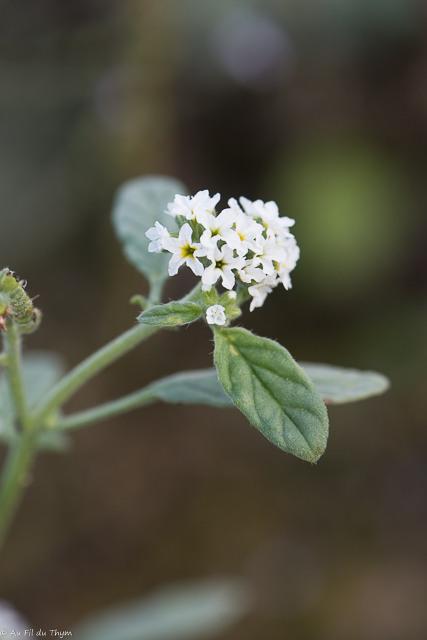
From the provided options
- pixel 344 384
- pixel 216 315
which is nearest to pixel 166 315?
pixel 216 315

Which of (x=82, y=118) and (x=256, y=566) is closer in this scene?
(x=256, y=566)

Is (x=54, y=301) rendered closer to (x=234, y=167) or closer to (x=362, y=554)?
(x=234, y=167)

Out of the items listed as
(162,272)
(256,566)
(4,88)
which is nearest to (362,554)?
(256,566)

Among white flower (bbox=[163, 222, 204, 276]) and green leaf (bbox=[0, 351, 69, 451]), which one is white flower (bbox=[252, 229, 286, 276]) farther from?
green leaf (bbox=[0, 351, 69, 451])

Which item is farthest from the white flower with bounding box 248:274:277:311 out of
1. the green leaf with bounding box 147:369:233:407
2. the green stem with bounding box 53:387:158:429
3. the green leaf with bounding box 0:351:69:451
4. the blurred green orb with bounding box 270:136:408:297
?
the blurred green orb with bounding box 270:136:408:297

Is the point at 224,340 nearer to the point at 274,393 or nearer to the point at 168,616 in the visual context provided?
the point at 274,393

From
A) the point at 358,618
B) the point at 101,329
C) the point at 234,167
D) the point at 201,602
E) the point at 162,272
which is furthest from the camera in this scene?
the point at 234,167

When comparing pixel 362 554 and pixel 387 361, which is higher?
pixel 387 361

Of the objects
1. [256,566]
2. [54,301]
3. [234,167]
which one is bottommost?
[256,566]
